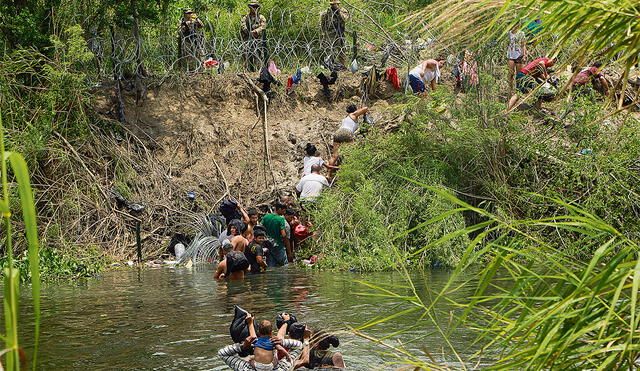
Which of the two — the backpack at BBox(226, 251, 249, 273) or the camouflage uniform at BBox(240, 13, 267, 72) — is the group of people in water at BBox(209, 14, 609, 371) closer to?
the backpack at BBox(226, 251, 249, 273)

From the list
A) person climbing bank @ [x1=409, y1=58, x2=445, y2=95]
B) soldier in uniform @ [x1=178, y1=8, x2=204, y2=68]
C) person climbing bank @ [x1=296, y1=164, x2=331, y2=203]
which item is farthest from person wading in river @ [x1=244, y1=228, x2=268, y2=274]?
soldier in uniform @ [x1=178, y1=8, x2=204, y2=68]

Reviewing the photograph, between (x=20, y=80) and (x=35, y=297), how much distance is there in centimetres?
1890

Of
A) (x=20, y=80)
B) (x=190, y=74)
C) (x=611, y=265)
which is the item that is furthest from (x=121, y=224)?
(x=611, y=265)

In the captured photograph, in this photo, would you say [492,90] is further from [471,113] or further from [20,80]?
[20,80]

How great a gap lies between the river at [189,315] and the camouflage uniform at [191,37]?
756 centimetres

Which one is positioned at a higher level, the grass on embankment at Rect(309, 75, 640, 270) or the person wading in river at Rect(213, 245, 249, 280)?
the grass on embankment at Rect(309, 75, 640, 270)

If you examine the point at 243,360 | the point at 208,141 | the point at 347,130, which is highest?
the point at 208,141

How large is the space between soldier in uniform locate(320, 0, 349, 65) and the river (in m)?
7.87

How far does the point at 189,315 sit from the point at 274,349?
3.66m

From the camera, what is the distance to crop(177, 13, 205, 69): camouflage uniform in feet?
72.4

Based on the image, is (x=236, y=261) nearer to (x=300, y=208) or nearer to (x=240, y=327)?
(x=300, y=208)

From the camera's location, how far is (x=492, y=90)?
16250 millimetres

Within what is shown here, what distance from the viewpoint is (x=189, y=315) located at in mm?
11703

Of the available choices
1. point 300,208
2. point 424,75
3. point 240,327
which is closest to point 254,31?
point 424,75
